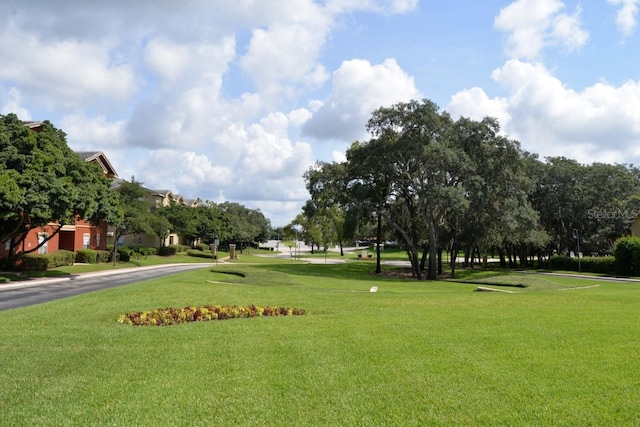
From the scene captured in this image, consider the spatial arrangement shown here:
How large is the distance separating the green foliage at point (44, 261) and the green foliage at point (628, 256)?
4590 cm

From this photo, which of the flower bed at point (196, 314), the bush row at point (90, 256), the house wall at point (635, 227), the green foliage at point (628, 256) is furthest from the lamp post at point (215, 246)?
the house wall at point (635, 227)

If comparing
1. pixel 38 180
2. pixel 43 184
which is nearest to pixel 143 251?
pixel 38 180

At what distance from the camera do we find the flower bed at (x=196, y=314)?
1212 cm

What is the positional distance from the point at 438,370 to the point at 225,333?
15.9 feet

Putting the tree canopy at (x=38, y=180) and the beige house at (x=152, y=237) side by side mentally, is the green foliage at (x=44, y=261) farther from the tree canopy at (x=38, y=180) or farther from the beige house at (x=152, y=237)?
the beige house at (x=152, y=237)

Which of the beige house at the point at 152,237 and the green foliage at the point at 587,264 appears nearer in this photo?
the green foliage at the point at 587,264

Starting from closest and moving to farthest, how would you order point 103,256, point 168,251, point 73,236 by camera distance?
point 73,236
point 103,256
point 168,251

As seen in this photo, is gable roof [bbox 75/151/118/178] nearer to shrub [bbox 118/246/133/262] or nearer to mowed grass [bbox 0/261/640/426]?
shrub [bbox 118/246/133/262]

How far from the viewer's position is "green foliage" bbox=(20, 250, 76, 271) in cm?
3316

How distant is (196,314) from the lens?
12992 millimetres

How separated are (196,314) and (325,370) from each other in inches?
252

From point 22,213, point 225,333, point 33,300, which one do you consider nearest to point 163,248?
point 22,213

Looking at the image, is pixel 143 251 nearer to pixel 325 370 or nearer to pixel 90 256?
pixel 90 256

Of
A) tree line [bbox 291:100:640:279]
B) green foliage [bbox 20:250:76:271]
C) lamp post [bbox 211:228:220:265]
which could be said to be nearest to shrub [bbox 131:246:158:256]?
lamp post [bbox 211:228:220:265]
